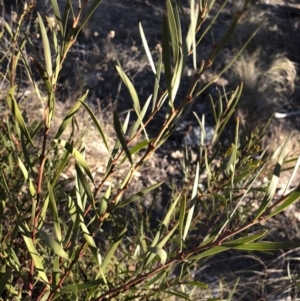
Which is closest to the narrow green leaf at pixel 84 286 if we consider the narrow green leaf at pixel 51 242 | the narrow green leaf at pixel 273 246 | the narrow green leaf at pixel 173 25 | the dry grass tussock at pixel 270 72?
the narrow green leaf at pixel 51 242

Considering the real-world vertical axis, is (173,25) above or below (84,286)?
above

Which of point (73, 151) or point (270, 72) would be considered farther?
point (270, 72)

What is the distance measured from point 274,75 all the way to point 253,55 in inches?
10.6

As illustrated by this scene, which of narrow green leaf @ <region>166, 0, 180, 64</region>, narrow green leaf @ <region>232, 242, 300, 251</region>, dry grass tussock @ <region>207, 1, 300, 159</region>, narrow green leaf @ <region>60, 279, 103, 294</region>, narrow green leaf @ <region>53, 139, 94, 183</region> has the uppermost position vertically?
narrow green leaf @ <region>166, 0, 180, 64</region>

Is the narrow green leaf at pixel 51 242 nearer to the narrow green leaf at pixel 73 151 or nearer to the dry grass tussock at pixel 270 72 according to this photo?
the narrow green leaf at pixel 73 151

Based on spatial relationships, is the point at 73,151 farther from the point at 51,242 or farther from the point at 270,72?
the point at 270,72

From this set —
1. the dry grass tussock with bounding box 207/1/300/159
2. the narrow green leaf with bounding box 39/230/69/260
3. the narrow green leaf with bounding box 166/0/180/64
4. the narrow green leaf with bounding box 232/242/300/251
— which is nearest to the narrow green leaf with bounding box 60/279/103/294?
the narrow green leaf with bounding box 39/230/69/260

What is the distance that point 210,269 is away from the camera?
7.00 feet

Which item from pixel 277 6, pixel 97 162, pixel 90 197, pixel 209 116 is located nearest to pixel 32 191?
pixel 90 197

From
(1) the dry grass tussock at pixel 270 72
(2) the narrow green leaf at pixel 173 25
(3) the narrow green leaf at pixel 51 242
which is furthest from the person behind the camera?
(1) the dry grass tussock at pixel 270 72

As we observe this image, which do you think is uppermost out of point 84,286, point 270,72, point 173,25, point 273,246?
point 173,25

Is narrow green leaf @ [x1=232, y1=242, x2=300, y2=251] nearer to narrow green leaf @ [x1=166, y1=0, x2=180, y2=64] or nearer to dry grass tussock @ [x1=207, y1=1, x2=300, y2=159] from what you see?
narrow green leaf @ [x1=166, y1=0, x2=180, y2=64]

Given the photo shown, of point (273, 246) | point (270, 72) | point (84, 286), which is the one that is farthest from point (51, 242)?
point (270, 72)

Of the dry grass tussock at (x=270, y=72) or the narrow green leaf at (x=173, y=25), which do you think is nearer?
the narrow green leaf at (x=173, y=25)
